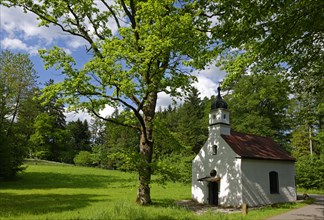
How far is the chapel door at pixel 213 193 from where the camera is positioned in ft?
77.3

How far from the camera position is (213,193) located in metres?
23.8

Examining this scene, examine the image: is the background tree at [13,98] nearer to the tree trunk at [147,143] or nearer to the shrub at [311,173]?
the tree trunk at [147,143]

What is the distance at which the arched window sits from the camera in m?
24.2

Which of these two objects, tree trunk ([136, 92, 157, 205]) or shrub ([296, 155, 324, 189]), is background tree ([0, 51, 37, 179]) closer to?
tree trunk ([136, 92, 157, 205])

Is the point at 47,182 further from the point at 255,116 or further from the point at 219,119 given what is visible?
the point at 255,116

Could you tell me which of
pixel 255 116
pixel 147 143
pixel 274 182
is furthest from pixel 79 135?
pixel 147 143

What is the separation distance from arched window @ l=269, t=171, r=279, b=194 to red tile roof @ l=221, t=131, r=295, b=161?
1.31 meters

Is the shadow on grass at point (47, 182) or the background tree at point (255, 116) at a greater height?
the background tree at point (255, 116)

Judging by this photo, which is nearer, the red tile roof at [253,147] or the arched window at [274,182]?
the red tile roof at [253,147]

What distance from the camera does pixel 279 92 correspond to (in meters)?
10.4

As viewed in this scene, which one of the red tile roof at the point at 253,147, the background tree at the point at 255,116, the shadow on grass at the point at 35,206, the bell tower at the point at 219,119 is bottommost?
the shadow on grass at the point at 35,206

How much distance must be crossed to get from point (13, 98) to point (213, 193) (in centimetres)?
2539

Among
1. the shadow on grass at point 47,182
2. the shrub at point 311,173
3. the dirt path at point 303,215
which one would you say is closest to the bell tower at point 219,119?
the dirt path at point 303,215

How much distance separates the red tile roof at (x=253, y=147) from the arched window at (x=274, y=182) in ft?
4.29
